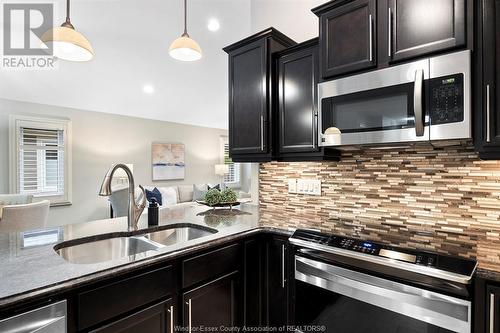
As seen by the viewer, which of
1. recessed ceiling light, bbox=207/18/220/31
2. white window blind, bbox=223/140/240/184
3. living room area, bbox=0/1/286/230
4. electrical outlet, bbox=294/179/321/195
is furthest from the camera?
white window blind, bbox=223/140/240/184

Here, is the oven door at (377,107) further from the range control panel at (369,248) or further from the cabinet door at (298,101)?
the range control panel at (369,248)

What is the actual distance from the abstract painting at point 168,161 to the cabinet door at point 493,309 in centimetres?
609

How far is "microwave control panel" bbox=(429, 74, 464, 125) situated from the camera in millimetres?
1266

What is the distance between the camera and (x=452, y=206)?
1607 millimetres

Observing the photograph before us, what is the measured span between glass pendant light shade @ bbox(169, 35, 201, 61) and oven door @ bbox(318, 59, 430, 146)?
1.52 meters

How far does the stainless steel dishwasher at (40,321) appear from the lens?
0.86m

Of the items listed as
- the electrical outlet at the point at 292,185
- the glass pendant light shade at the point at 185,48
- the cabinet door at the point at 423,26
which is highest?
the glass pendant light shade at the point at 185,48

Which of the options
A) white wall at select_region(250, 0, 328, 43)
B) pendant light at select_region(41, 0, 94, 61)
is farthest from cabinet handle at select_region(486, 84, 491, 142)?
pendant light at select_region(41, 0, 94, 61)

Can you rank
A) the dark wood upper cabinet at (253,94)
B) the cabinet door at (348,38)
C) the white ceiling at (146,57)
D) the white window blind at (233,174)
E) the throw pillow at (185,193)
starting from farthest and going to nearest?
the white window blind at (233,174)
the throw pillow at (185,193)
the white ceiling at (146,57)
the dark wood upper cabinet at (253,94)
the cabinet door at (348,38)

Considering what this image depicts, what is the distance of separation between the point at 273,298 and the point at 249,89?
1.55 metres

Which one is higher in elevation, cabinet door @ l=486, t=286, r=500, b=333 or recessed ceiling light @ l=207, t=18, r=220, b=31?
Answer: recessed ceiling light @ l=207, t=18, r=220, b=31

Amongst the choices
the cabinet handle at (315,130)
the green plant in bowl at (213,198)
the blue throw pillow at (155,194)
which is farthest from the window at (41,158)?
the cabinet handle at (315,130)

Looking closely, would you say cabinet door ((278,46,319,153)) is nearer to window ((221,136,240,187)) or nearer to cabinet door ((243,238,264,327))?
cabinet door ((243,238,264,327))

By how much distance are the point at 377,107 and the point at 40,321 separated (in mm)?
1766
